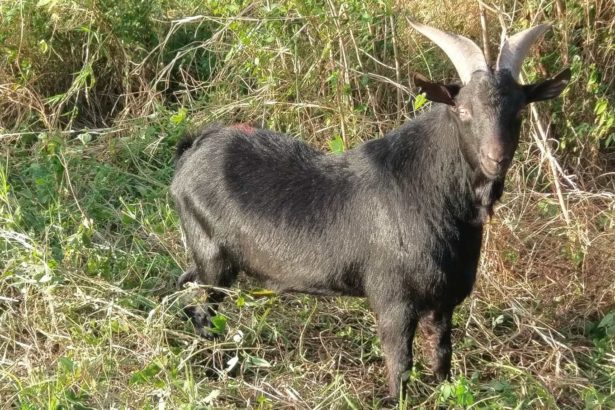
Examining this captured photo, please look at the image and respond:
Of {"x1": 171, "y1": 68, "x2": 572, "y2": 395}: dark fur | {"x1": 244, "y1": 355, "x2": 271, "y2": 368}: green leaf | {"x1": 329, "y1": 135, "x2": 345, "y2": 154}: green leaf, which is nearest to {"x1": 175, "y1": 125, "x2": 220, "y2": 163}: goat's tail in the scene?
{"x1": 171, "y1": 68, "x2": 572, "y2": 395}: dark fur

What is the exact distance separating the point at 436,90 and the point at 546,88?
0.55m

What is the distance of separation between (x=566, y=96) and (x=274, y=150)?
7.75 feet

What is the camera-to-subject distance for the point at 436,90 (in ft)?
13.2

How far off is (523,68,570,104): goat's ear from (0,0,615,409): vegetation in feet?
4.20

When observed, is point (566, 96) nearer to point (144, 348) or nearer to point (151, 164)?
point (151, 164)

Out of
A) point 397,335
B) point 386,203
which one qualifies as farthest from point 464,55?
point 397,335

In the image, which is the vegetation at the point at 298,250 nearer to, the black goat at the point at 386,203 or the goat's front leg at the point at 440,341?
the goat's front leg at the point at 440,341

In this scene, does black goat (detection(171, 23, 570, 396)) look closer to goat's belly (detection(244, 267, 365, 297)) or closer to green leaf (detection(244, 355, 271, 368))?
goat's belly (detection(244, 267, 365, 297))

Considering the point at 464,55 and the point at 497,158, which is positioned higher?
the point at 464,55

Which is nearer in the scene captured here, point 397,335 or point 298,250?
point 397,335

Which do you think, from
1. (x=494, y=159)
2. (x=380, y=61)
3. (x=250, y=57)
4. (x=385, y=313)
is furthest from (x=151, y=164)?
(x=494, y=159)

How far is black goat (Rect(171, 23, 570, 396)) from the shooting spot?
13.4ft

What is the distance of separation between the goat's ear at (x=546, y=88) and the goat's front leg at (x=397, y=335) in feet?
3.57

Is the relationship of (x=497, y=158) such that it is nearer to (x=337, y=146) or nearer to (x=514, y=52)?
(x=514, y=52)
